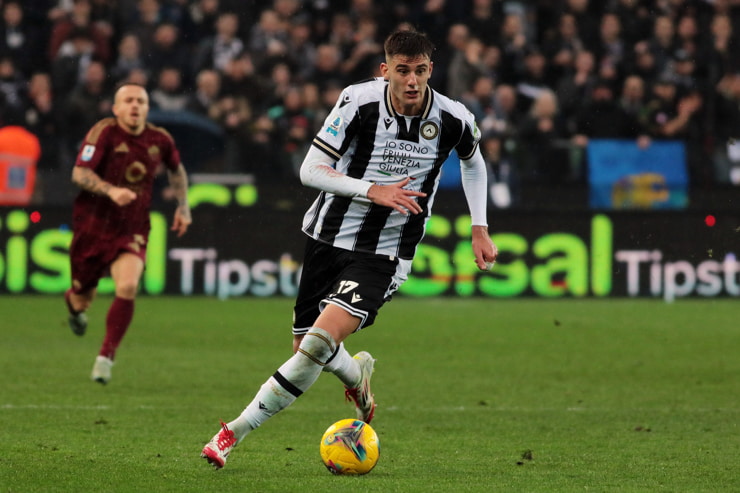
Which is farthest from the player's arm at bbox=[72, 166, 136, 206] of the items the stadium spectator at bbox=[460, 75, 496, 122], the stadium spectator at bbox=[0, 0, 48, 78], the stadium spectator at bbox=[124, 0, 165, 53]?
the stadium spectator at bbox=[0, 0, 48, 78]

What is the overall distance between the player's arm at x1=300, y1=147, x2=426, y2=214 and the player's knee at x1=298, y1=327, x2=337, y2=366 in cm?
64

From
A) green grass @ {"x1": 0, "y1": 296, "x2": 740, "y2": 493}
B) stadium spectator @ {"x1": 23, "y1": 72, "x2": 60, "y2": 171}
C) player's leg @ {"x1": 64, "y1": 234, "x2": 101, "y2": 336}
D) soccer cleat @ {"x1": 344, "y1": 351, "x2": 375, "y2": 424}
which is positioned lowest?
green grass @ {"x1": 0, "y1": 296, "x2": 740, "y2": 493}

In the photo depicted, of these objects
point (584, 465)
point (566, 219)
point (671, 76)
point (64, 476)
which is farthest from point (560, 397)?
point (671, 76)

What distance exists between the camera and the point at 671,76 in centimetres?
1792

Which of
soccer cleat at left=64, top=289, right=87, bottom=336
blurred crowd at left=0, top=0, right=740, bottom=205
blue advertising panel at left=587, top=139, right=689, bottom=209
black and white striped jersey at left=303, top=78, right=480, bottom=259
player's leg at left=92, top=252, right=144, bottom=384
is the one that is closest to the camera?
black and white striped jersey at left=303, top=78, right=480, bottom=259

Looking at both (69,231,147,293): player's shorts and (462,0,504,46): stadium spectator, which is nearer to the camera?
(69,231,147,293): player's shorts

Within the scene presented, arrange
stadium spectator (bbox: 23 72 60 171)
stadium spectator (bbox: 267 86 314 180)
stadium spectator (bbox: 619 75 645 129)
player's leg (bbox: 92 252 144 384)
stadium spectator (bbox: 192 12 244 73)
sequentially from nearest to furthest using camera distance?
player's leg (bbox: 92 252 144 384), stadium spectator (bbox: 23 72 60 171), stadium spectator (bbox: 267 86 314 180), stadium spectator (bbox: 619 75 645 129), stadium spectator (bbox: 192 12 244 73)

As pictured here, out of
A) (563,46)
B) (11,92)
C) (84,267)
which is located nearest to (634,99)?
(563,46)

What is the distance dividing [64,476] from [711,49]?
1411cm

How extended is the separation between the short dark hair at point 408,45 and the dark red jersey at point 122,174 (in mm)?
3855

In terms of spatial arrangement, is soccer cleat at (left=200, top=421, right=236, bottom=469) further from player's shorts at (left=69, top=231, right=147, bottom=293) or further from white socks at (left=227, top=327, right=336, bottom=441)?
player's shorts at (left=69, top=231, right=147, bottom=293)

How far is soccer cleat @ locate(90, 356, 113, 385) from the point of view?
9.04 m

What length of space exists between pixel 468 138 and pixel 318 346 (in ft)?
4.29

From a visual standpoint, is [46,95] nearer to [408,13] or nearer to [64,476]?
[408,13]
